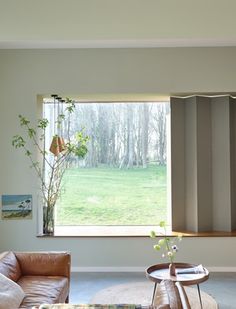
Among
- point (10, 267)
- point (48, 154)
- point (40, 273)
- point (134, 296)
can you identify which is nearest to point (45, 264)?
point (40, 273)

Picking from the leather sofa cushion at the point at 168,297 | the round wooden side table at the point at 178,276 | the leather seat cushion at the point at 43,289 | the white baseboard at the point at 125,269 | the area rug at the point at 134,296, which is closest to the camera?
the leather sofa cushion at the point at 168,297

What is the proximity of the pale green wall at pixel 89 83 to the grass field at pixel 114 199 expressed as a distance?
0.56m

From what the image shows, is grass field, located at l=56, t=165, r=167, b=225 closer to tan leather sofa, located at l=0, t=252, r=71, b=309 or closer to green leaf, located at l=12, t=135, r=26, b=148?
green leaf, located at l=12, t=135, r=26, b=148

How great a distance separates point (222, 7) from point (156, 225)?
3.04 metres

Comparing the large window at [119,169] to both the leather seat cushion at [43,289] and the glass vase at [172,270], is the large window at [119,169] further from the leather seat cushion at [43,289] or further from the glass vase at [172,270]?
the leather seat cushion at [43,289]

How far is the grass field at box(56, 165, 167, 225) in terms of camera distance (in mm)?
5539

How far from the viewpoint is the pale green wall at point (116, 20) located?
4.55 meters

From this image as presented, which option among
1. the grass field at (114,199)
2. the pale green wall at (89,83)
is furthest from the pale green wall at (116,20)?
the grass field at (114,199)

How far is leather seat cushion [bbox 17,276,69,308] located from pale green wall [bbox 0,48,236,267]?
1548 millimetres

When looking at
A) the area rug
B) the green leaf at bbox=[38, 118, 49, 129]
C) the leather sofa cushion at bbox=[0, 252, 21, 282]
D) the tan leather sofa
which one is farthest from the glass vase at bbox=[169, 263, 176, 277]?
the green leaf at bbox=[38, 118, 49, 129]

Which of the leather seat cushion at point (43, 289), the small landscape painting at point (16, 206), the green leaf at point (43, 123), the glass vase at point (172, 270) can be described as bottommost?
the leather seat cushion at point (43, 289)

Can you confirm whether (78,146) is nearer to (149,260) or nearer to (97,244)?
(97,244)

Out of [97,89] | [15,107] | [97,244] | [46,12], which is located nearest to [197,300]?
[97,244]

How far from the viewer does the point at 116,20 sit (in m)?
4.59
